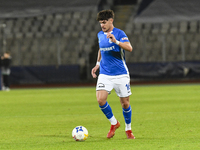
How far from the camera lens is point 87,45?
26.0 meters

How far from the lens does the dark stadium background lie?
21672 mm

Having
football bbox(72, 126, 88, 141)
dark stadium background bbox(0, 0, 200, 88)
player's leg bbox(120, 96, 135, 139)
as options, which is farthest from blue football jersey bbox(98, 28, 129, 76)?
dark stadium background bbox(0, 0, 200, 88)

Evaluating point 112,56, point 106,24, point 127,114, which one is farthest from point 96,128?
point 106,24

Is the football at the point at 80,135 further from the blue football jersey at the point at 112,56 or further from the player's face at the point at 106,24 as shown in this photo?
the player's face at the point at 106,24

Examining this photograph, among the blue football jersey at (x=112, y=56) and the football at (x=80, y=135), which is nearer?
the football at (x=80, y=135)

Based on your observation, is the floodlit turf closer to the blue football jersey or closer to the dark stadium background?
the blue football jersey

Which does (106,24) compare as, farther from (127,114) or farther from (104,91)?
(127,114)

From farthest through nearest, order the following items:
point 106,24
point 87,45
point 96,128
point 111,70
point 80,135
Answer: point 87,45
point 96,128
point 111,70
point 106,24
point 80,135

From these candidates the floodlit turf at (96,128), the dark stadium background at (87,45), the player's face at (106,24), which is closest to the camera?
the floodlit turf at (96,128)

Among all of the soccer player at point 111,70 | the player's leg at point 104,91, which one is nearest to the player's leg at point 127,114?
the soccer player at point 111,70

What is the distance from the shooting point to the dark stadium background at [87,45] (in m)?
21.7

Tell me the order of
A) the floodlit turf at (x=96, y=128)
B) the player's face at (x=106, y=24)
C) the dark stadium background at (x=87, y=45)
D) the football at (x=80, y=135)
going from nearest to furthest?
the floodlit turf at (x=96, y=128), the football at (x=80, y=135), the player's face at (x=106, y=24), the dark stadium background at (x=87, y=45)

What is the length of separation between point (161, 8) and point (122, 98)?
52.4 ft

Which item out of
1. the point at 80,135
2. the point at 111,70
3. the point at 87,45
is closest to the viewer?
the point at 80,135
